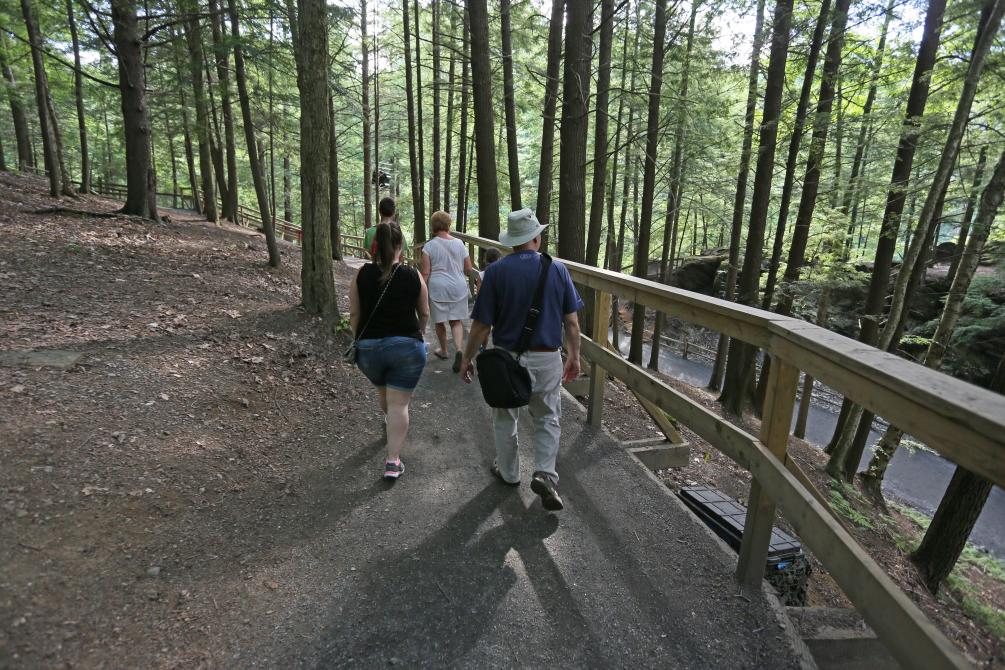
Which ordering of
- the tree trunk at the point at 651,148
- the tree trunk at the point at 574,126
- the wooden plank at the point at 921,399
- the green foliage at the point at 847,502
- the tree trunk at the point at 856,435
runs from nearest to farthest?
the wooden plank at the point at 921,399 < the tree trunk at the point at 574,126 < the green foliage at the point at 847,502 < the tree trunk at the point at 856,435 < the tree trunk at the point at 651,148

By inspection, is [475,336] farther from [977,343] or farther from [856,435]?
[977,343]

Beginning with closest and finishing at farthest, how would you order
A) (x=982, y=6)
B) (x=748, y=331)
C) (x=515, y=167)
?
(x=748, y=331) < (x=982, y=6) < (x=515, y=167)

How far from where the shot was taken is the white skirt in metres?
6.30

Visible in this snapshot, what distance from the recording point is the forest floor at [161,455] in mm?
2486

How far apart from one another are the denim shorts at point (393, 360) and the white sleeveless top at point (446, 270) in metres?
2.53

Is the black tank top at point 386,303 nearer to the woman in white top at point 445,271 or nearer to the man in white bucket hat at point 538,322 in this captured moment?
the man in white bucket hat at point 538,322

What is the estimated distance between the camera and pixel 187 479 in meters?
3.66

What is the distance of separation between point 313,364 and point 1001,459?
5.88 m

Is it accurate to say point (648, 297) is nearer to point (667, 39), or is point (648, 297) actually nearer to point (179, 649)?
point (179, 649)

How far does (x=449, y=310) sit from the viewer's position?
20.8 ft

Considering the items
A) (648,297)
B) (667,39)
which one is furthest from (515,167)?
(648,297)

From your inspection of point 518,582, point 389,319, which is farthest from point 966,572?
point 389,319

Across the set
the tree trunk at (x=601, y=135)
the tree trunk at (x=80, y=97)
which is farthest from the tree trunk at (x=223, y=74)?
the tree trunk at (x=601, y=135)

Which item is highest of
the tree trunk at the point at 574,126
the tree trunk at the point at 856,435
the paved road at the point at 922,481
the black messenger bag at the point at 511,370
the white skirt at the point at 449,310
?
the tree trunk at the point at 574,126
